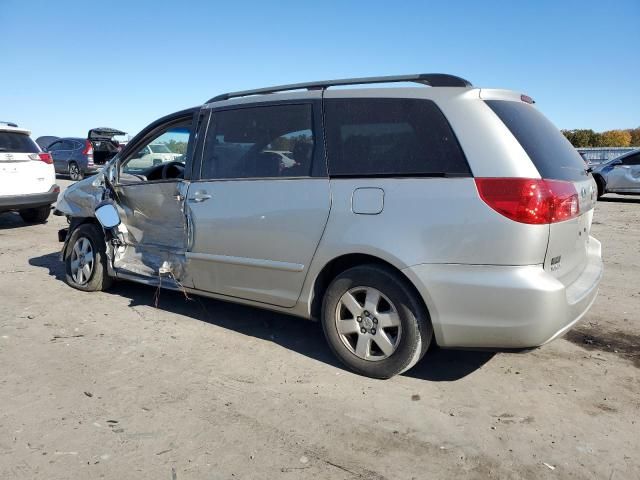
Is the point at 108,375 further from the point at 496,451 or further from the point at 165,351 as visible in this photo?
the point at 496,451

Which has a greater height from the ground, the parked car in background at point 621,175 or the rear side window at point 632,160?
the rear side window at point 632,160

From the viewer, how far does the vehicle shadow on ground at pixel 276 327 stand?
378 centimetres

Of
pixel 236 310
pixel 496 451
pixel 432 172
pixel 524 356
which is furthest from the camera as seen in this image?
pixel 236 310

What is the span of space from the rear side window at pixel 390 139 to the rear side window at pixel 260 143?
0.23m

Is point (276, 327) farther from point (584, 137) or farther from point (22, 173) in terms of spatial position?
point (584, 137)

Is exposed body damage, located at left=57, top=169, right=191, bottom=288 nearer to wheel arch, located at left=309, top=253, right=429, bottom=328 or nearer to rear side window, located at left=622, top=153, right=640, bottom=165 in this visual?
wheel arch, located at left=309, top=253, right=429, bottom=328

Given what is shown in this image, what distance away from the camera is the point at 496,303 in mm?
3033

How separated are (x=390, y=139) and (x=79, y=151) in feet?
65.9

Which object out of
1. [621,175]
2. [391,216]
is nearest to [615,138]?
[621,175]

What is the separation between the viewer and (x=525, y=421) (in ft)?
9.98

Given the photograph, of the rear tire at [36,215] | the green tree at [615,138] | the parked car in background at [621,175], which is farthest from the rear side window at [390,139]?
the green tree at [615,138]

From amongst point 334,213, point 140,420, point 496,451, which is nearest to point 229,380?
point 140,420

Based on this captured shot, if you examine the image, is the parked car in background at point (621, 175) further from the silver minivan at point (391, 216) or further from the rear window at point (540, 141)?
the rear window at point (540, 141)

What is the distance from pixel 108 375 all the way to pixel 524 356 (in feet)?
9.65
